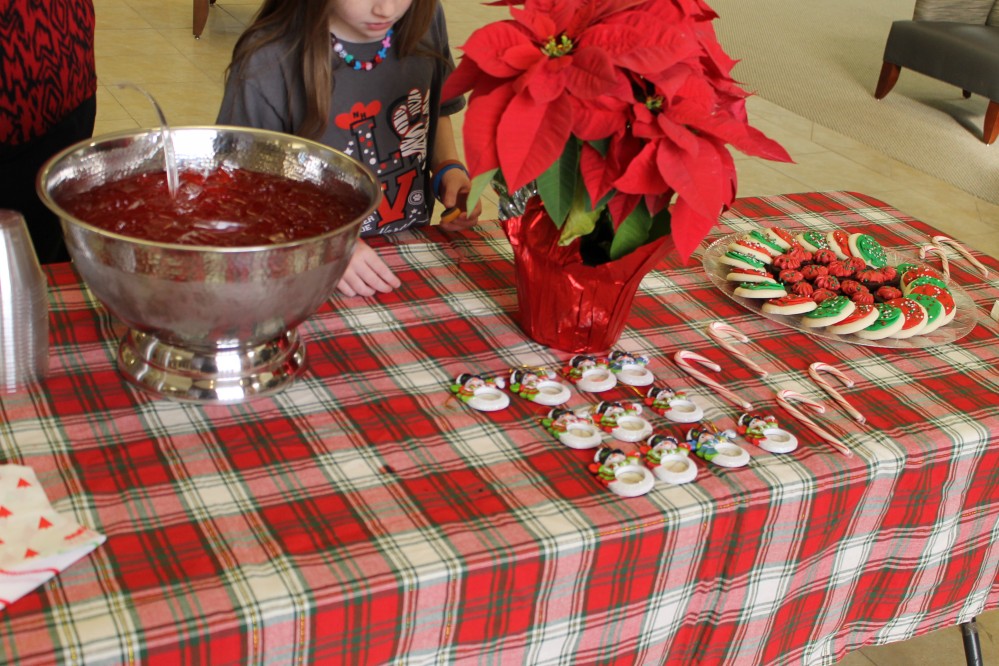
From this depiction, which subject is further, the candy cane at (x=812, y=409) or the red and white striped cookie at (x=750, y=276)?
the red and white striped cookie at (x=750, y=276)

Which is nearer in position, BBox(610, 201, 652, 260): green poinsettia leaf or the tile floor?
BBox(610, 201, 652, 260): green poinsettia leaf

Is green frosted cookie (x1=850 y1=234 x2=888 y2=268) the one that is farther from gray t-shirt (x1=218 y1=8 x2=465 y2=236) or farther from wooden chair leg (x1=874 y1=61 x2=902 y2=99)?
wooden chair leg (x1=874 y1=61 x2=902 y2=99)

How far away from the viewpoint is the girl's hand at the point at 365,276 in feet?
3.86

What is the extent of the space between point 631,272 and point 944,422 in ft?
1.15

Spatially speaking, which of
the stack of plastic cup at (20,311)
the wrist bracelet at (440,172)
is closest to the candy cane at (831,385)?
the wrist bracelet at (440,172)

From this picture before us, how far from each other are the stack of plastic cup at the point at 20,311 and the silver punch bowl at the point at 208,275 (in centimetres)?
4

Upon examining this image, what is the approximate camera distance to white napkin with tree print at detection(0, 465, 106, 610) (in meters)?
0.73

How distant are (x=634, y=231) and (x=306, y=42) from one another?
65 cm

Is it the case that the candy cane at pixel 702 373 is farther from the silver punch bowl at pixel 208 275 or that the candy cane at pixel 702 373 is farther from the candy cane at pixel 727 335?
the silver punch bowl at pixel 208 275

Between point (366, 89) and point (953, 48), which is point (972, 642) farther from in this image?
point (953, 48)

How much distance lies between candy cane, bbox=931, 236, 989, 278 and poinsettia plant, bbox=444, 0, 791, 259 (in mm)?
592

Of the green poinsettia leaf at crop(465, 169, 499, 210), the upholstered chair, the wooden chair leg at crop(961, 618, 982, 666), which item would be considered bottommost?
the wooden chair leg at crop(961, 618, 982, 666)

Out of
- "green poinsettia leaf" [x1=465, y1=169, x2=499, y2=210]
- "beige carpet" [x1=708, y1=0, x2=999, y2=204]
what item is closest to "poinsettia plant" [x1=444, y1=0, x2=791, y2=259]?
"green poinsettia leaf" [x1=465, y1=169, x2=499, y2=210]

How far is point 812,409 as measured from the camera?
41.8 inches
